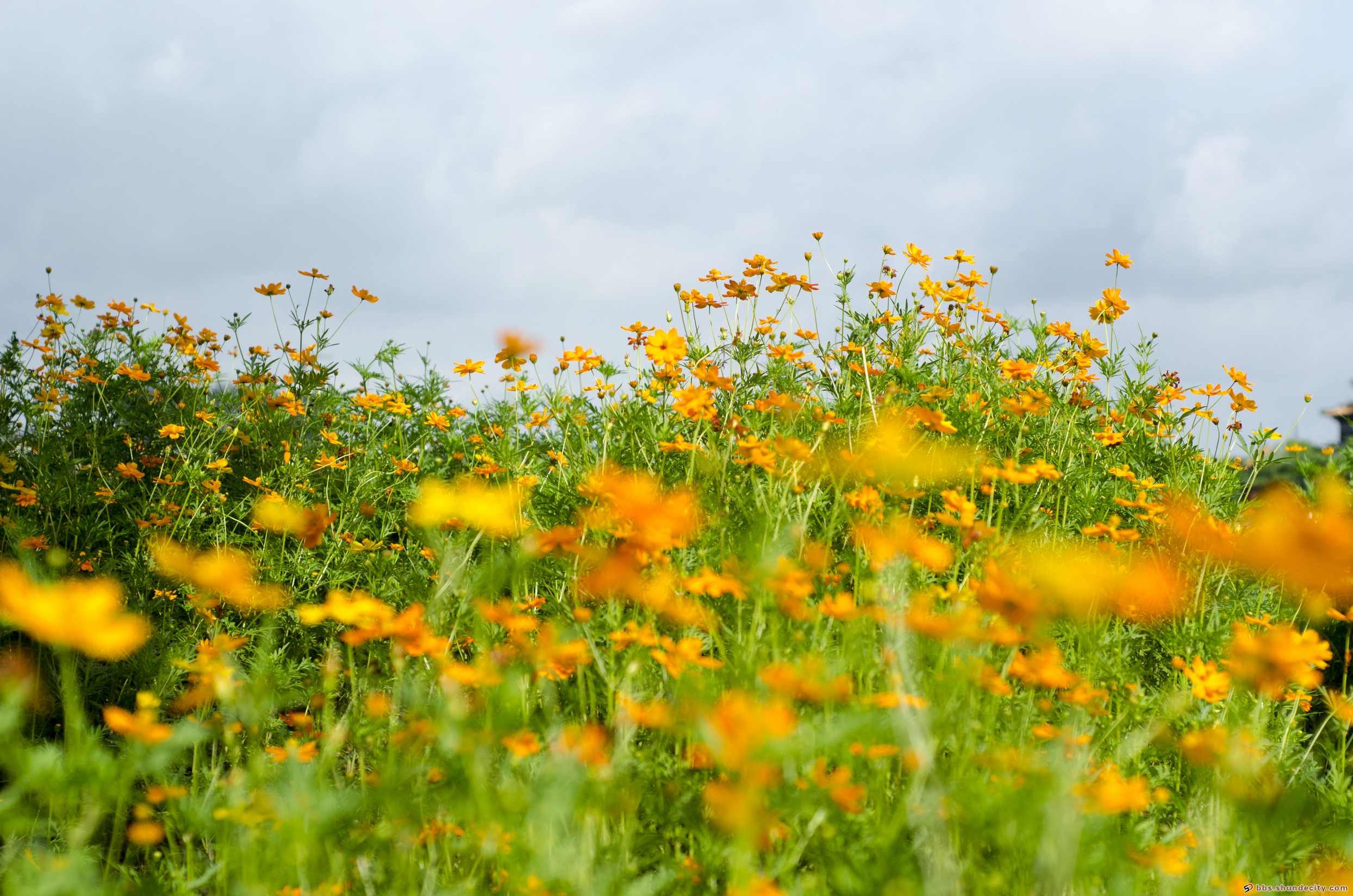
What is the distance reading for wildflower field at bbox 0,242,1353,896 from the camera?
1.35 metres

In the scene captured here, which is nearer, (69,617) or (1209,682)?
(69,617)

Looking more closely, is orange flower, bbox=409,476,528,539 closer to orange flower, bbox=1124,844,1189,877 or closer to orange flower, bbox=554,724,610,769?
orange flower, bbox=554,724,610,769

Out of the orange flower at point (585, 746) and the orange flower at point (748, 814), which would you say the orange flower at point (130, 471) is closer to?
the orange flower at point (585, 746)

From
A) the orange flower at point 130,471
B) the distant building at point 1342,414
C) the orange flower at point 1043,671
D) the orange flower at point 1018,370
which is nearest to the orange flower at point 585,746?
the orange flower at point 1043,671

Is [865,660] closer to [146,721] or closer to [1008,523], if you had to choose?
[146,721]

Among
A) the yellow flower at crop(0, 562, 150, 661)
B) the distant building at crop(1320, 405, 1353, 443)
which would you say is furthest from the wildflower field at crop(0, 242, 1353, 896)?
the distant building at crop(1320, 405, 1353, 443)

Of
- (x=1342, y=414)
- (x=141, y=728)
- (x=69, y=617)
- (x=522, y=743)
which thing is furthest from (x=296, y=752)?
(x=1342, y=414)

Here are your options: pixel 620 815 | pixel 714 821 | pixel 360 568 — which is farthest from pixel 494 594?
pixel 360 568

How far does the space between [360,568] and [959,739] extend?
9.36 ft

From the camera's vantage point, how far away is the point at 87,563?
3.30m

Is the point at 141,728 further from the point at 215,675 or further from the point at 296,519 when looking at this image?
the point at 296,519

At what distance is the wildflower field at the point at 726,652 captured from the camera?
4.44 feet

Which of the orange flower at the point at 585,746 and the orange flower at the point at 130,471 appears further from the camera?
the orange flower at the point at 130,471

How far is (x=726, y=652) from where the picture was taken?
191 centimetres
